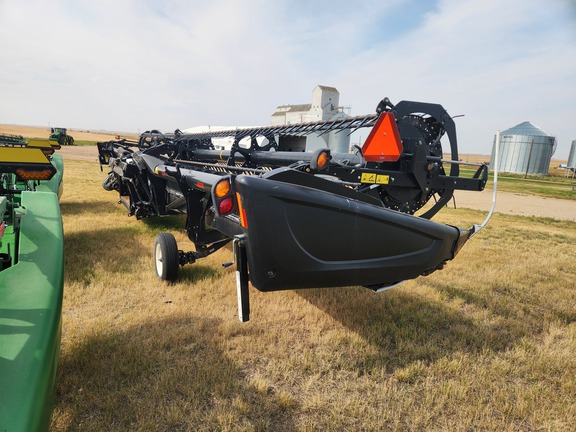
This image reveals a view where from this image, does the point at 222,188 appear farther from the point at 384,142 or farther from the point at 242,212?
the point at 384,142

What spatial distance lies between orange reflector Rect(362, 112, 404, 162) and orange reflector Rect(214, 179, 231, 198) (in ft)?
5.38

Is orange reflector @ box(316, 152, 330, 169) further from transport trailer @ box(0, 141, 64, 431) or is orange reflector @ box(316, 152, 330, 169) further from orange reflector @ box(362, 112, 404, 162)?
transport trailer @ box(0, 141, 64, 431)

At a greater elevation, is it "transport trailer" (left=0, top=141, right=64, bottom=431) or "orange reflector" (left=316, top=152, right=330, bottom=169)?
"orange reflector" (left=316, top=152, right=330, bottom=169)

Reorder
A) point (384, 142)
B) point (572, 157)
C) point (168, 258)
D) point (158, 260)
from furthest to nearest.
Answer: 1. point (572, 157)
2. point (158, 260)
3. point (168, 258)
4. point (384, 142)

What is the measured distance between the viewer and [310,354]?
8.93 feet

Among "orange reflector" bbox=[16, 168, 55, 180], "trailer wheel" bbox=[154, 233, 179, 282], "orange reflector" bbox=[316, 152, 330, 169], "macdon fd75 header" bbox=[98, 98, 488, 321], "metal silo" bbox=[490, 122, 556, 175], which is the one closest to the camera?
"macdon fd75 header" bbox=[98, 98, 488, 321]

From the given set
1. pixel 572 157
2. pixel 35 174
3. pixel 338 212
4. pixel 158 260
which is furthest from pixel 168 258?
pixel 572 157

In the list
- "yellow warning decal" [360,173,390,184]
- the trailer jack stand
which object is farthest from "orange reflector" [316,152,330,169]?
the trailer jack stand

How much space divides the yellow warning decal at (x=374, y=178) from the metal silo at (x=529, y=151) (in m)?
45.0

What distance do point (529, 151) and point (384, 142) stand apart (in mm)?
48246

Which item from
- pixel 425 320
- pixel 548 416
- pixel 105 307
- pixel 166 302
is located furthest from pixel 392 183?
pixel 105 307

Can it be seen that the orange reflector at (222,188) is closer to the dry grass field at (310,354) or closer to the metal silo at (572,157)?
the dry grass field at (310,354)

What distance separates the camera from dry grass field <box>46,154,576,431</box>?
83.8 inches

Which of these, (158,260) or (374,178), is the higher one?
(374,178)
